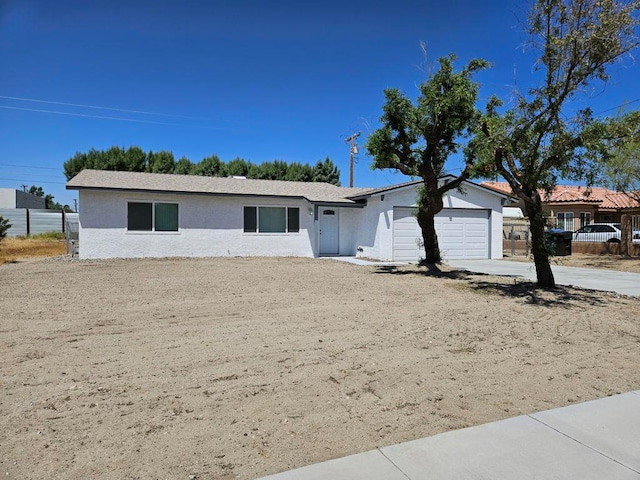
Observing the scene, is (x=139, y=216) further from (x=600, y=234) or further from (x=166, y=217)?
(x=600, y=234)

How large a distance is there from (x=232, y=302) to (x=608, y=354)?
21.3 ft

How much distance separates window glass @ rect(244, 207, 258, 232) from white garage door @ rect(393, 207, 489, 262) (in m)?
6.67

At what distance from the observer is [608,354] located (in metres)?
5.75

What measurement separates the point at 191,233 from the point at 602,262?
1866 cm

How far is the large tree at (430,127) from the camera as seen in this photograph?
43.3ft

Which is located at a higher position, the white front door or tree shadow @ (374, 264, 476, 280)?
the white front door

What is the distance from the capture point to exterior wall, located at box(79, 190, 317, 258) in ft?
60.5

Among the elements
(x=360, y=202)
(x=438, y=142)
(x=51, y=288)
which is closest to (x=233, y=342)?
(x=51, y=288)

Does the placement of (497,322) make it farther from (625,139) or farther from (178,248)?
(178,248)

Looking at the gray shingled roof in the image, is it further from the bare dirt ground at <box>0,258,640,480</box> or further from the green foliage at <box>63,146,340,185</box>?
the green foliage at <box>63,146,340,185</box>

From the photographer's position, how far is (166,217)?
773 inches

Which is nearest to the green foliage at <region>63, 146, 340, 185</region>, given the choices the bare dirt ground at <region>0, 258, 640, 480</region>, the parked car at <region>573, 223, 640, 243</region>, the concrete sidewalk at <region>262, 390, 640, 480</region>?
the parked car at <region>573, 223, 640, 243</region>

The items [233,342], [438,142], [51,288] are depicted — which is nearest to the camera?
[233,342]

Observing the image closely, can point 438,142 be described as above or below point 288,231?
above
